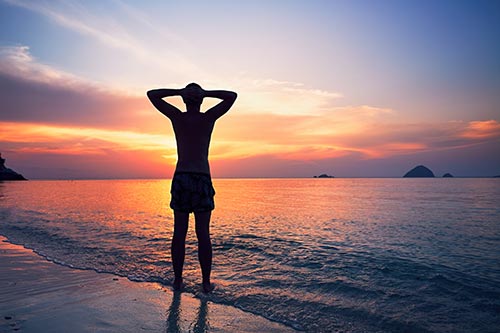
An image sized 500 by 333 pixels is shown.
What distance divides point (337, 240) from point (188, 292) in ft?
20.6

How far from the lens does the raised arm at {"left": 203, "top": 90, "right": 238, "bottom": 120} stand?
469cm

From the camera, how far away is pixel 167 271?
6.21 metres

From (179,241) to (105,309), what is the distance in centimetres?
135

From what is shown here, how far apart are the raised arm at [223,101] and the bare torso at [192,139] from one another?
4.7 inches

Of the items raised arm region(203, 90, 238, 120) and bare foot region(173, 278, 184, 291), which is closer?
raised arm region(203, 90, 238, 120)

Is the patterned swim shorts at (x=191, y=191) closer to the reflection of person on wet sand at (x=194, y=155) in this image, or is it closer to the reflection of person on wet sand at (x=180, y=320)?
the reflection of person on wet sand at (x=194, y=155)

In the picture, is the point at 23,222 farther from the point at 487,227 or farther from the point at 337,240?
the point at 487,227

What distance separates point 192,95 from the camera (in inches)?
181

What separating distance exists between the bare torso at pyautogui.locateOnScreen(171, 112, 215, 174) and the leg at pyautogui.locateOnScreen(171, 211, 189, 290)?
0.75 m

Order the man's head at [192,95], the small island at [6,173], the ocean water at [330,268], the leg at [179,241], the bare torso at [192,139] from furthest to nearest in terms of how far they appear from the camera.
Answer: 1. the small island at [6,173]
2. the leg at [179,241]
3. the bare torso at [192,139]
4. the man's head at [192,95]
5. the ocean water at [330,268]

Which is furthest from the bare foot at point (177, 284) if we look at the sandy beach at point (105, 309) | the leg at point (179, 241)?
the sandy beach at point (105, 309)

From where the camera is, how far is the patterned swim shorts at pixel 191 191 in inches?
183

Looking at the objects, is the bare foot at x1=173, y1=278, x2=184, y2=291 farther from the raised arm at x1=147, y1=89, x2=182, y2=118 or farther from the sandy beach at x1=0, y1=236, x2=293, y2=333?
the raised arm at x1=147, y1=89, x2=182, y2=118

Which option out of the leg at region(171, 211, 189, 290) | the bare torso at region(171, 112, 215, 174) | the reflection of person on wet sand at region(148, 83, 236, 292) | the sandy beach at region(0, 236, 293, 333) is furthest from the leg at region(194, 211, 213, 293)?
the bare torso at region(171, 112, 215, 174)
